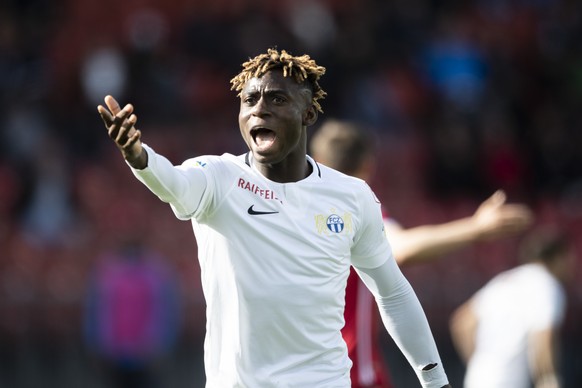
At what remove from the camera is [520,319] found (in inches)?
359

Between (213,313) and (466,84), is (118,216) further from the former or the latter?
(213,313)

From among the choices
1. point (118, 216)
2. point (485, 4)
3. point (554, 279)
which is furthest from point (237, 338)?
point (485, 4)

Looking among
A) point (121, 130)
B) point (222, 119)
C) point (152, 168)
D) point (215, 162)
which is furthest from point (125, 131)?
point (222, 119)

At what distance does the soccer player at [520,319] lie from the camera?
8.97m

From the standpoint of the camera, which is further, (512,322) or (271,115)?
(512,322)

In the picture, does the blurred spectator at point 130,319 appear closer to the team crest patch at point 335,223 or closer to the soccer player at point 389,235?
the soccer player at point 389,235

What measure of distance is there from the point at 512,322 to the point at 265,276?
4.80 metres

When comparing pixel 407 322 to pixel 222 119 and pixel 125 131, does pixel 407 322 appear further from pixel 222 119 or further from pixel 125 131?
pixel 222 119

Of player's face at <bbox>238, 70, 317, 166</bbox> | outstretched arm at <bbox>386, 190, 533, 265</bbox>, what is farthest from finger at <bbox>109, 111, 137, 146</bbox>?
outstretched arm at <bbox>386, 190, 533, 265</bbox>

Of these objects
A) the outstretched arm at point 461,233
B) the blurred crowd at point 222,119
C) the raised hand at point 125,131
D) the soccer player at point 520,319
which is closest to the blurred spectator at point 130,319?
the blurred crowd at point 222,119

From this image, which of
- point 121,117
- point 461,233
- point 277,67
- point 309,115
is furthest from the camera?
point 461,233

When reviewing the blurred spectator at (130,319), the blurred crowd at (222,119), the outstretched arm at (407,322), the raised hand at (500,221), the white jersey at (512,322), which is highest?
the blurred crowd at (222,119)

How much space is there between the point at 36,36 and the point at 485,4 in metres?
5.87

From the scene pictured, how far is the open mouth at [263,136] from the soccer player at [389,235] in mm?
1737
